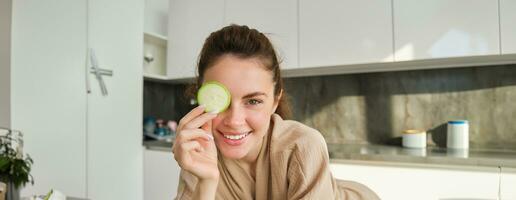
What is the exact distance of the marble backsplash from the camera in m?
1.81

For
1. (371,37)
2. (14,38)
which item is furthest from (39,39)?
(371,37)

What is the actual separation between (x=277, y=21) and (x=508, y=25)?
4.07ft

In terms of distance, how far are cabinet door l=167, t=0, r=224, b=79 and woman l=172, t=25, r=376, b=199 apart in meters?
1.44

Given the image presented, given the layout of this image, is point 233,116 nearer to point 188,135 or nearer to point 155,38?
point 188,135

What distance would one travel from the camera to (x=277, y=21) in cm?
204

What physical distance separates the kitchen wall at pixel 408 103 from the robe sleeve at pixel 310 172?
1.40 metres

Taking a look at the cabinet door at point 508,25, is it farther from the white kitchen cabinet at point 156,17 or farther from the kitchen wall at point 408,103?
the white kitchen cabinet at point 156,17

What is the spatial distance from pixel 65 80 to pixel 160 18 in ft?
3.62

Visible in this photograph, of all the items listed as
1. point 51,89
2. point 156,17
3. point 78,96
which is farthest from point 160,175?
point 156,17

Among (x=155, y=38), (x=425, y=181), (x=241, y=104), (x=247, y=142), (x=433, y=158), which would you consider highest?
(x=155, y=38)

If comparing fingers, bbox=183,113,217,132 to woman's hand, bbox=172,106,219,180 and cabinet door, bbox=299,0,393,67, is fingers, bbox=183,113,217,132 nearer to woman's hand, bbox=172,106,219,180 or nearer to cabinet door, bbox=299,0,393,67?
woman's hand, bbox=172,106,219,180

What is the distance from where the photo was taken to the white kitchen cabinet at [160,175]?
211 cm

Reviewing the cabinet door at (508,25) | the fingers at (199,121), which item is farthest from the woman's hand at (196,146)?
the cabinet door at (508,25)

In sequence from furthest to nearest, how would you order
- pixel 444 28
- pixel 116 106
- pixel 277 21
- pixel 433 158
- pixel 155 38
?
pixel 155 38
pixel 277 21
pixel 116 106
pixel 444 28
pixel 433 158
